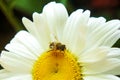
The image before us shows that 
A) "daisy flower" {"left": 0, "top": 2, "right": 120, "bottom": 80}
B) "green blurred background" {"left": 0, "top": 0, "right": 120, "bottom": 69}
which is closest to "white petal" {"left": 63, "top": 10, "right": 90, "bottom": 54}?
"daisy flower" {"left": 0, "top": 2, "right": 120, "bottom": 80}

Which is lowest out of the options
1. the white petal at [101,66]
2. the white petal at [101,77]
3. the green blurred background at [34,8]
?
the white petal at [101,77]

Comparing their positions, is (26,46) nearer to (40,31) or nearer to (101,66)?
(40,31)

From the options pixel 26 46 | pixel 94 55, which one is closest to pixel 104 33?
pixel 94 55

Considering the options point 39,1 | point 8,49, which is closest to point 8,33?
point 39,1

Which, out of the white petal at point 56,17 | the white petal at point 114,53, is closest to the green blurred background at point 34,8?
the white petal at point 56,17

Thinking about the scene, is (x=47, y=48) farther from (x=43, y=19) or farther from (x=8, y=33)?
(x=8, y=33)

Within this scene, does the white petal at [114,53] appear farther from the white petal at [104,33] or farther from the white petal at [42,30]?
the white petal at [42,30]
